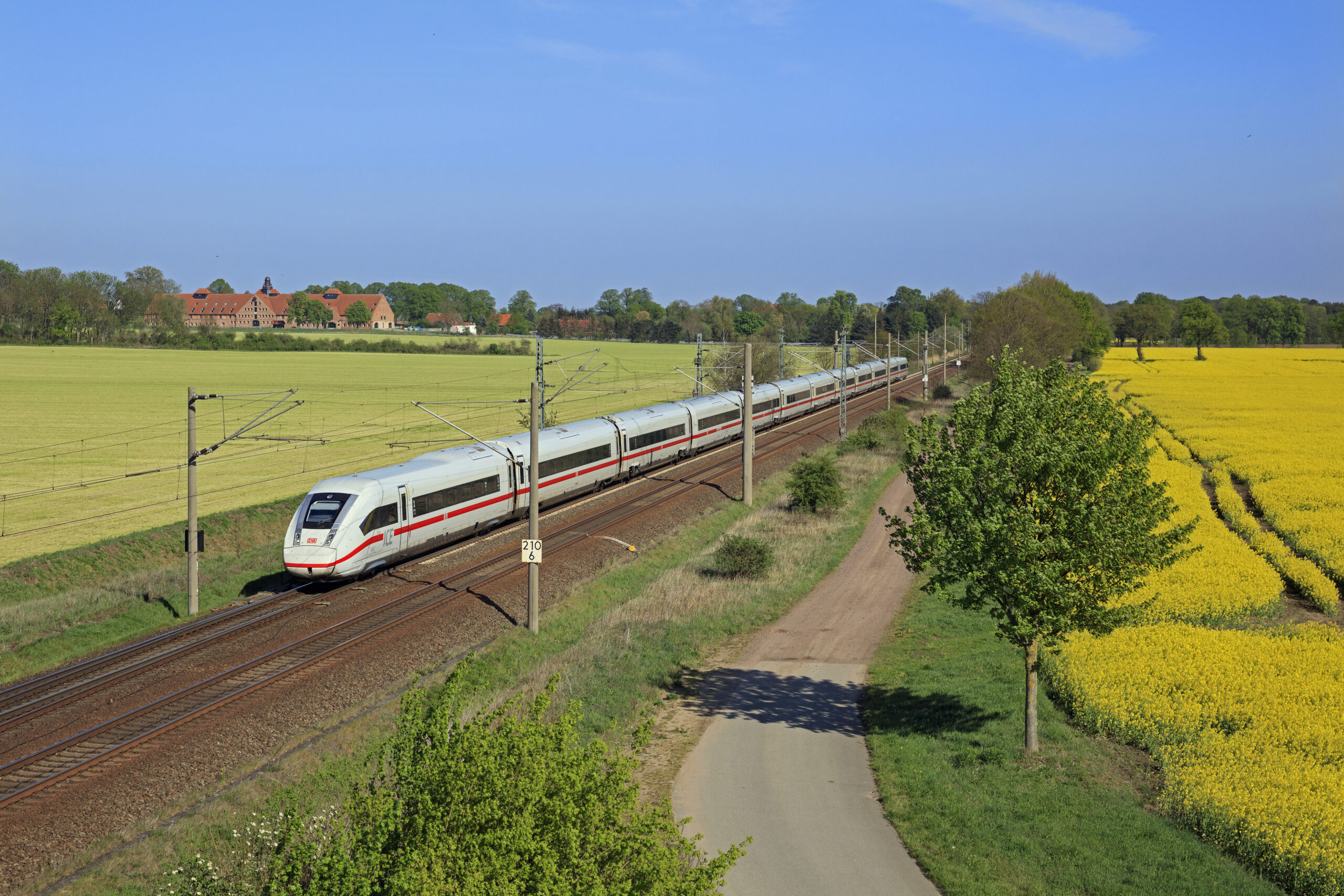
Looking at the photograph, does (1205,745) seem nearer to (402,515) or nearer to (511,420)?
(402,515)

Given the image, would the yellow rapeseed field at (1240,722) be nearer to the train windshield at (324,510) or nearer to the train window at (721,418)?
the train windshield at (324,510)

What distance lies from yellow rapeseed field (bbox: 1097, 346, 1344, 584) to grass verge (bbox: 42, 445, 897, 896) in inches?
619

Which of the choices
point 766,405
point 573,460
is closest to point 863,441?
point 766,405

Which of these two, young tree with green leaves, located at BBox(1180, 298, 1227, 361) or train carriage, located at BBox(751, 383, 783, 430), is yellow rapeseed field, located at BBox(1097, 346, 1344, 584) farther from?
train carriage, located at BBox(751, 383, 783, 430)

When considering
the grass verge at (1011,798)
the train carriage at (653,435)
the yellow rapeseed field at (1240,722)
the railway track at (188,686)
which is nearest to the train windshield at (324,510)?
the railway track at (188,686)

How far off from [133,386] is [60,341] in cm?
6635

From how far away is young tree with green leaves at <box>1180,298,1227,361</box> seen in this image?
16150cm

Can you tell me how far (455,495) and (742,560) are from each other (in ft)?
30.6

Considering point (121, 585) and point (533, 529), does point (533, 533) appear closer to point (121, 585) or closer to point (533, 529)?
point (533, 529)

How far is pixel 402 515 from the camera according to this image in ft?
93.5

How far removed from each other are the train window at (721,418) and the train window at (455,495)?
842 inches

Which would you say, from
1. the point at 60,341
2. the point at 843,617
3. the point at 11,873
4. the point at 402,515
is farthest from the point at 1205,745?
the point at 60,341

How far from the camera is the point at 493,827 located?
7.22 meters

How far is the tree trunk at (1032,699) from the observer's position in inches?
645
